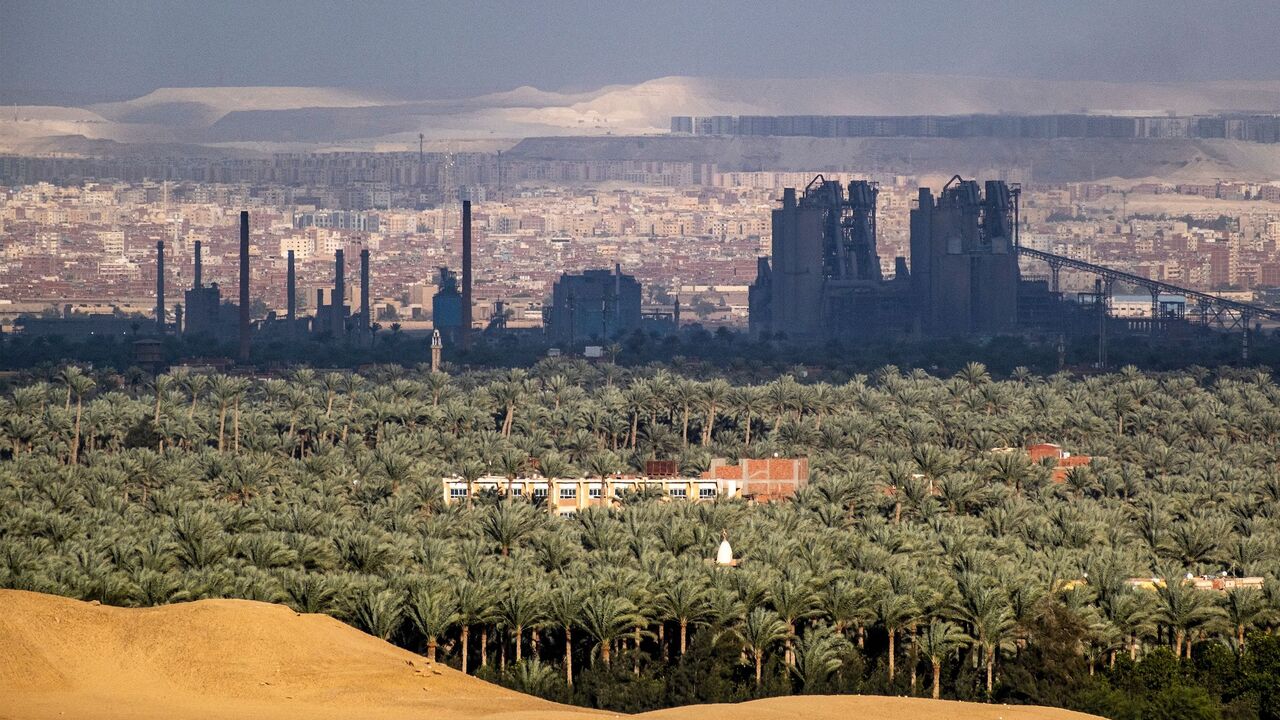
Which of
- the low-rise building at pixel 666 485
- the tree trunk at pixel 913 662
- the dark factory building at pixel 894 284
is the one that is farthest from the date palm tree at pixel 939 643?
the dark factory building at pixel 894 284

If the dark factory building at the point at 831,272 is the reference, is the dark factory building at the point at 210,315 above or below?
below

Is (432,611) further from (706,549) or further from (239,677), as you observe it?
(706,549)

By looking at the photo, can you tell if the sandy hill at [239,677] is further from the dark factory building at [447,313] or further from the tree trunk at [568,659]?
the dark factory building at [447,313]

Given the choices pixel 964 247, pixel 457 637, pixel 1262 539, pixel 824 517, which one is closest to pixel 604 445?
pixel 824 517

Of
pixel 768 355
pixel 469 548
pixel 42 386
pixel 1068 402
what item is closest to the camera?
pixel 469 548

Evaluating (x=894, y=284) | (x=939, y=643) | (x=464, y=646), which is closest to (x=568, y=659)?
(x=464, y=646)

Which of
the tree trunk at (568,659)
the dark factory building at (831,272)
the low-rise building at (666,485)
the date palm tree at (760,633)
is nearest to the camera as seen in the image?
the date palm tree at (760,633)

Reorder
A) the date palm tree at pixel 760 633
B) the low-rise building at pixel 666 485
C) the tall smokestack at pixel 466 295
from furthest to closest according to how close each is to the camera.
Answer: the tall smokestack at pixel 466 295 → the low-rise building at pixel 666 485 → the date palm tree at pixel 760 633

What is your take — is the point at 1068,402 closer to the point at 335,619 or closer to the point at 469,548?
the point at 469,548

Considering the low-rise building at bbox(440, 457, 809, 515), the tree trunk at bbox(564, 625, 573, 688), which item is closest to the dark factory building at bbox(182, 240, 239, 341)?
the low-rise building at bbox(440, 457, 809, 515)
